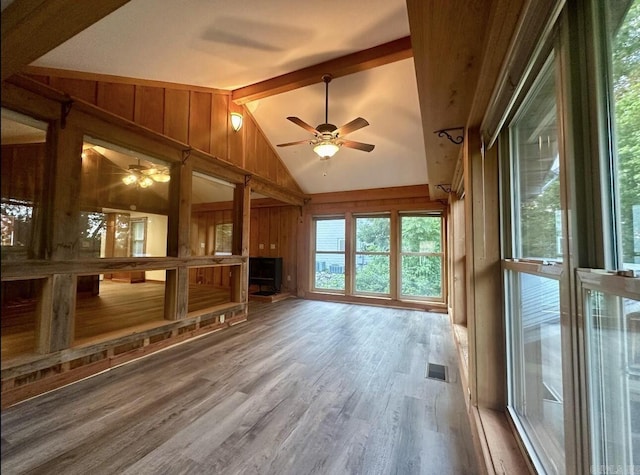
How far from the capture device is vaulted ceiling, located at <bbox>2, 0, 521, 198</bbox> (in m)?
1.10

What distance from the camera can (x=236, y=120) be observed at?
13.7 ft

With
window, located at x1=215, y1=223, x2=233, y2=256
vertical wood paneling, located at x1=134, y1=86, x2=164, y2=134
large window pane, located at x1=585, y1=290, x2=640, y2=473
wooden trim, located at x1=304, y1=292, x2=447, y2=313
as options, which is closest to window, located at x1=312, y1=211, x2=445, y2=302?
wooden trim, located at x1=304, y1=292, x2=447, y2=313

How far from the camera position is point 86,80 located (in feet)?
8.06

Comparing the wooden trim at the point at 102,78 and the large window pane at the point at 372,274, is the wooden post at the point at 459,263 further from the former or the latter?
the wooden trim at the point at 102,78

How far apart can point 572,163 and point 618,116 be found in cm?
14

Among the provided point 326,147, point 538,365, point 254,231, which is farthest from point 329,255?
point 538,365

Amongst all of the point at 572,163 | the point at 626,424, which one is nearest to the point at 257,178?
the point at 572,163

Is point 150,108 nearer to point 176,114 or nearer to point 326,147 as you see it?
point 176,114

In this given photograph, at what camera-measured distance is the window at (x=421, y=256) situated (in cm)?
527

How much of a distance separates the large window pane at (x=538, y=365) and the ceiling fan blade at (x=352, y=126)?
221 cm

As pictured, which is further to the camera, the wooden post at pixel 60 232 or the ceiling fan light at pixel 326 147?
the ceiling fan light at pixel 326 147

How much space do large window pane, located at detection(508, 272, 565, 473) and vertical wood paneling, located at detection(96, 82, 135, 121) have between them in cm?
373

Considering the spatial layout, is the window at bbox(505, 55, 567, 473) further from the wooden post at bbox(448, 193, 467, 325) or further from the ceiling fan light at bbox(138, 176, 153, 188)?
the ceiling fan light at bbox(138, 176, 153, 188)

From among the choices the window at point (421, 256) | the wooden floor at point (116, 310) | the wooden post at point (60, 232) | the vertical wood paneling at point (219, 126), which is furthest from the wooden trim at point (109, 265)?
the window at point (421, 256)
